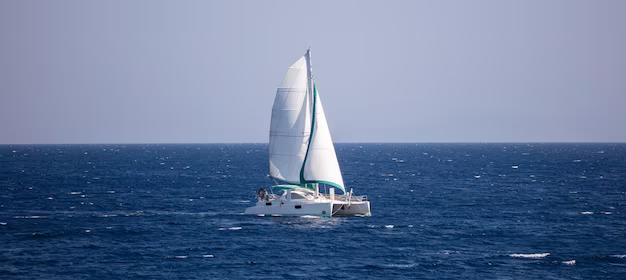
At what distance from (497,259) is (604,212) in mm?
34299

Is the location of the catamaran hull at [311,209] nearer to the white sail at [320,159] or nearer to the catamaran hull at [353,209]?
the catamaran hull at [353,209]

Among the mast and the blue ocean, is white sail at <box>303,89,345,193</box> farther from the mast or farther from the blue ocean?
the blue ocean

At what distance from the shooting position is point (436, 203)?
92625 mm

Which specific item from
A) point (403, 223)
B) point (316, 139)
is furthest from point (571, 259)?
point (316, 139)

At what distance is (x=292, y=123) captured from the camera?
75.2 m

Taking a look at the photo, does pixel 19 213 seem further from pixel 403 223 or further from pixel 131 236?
pixel 403 223

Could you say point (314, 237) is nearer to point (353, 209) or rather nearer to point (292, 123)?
point (353, 209)

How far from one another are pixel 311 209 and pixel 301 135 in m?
8.74

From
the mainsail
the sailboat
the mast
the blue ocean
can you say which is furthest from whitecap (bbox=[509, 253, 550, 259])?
the mast

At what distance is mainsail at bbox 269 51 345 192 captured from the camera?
242 feet

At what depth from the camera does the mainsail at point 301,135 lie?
7369 cm

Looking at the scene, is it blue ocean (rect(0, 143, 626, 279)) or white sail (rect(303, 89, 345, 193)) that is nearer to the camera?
blue ocean (rect(0, 143, 626, 279))

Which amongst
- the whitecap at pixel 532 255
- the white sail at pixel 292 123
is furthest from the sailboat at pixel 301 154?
the whitecap at pixel 532 255

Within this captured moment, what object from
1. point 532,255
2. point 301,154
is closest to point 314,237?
point 301,154
